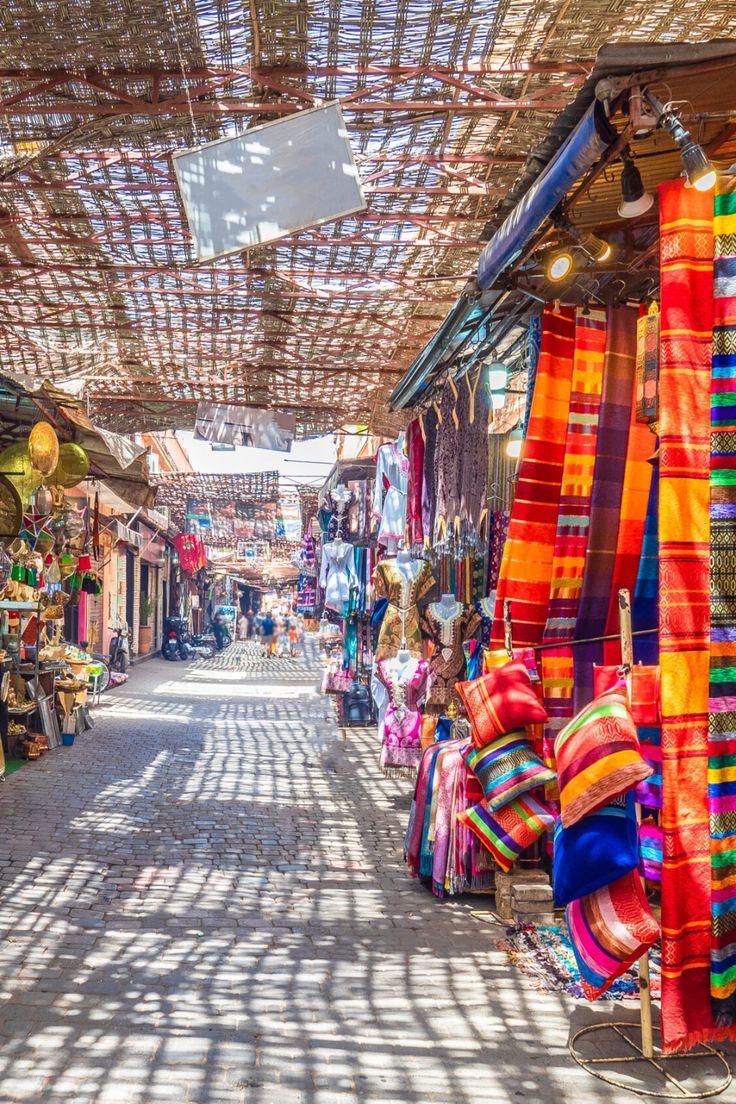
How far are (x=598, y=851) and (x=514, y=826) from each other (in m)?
1.34

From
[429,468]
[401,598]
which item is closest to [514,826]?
[429,468]

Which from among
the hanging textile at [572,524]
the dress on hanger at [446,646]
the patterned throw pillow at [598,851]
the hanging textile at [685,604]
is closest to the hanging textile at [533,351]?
the hanging textile at [572,524]

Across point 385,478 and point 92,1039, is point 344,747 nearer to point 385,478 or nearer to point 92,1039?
point 385,478

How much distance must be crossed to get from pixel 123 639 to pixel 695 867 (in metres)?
18.8

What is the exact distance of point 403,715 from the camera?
319 inches

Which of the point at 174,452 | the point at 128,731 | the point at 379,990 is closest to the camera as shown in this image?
the point at 379,990

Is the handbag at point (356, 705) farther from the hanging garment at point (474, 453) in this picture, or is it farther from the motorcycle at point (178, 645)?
the motorcycle at point (178, 645)

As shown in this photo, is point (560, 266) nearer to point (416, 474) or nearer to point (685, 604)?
point (685, 604)

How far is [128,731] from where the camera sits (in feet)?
41.4

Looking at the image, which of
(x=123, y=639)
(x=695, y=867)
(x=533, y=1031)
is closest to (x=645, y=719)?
(x=695, y=867)

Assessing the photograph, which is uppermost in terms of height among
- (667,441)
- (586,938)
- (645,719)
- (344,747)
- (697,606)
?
(667,441)

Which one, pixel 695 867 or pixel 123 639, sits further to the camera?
pixel 123 639

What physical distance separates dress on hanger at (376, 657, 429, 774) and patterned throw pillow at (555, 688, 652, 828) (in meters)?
4.41

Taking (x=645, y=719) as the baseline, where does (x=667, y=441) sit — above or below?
above
